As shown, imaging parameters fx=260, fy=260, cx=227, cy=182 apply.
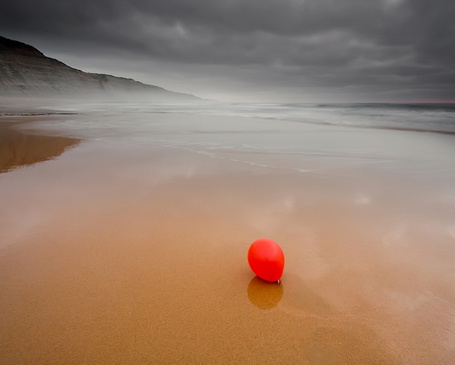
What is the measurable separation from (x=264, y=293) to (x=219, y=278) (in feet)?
1.49

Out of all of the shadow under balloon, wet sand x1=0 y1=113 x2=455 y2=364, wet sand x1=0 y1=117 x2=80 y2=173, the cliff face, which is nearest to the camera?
wet sand x1=0 y1=113 x2=455 y2=364

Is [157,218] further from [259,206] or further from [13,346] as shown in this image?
[13,346]

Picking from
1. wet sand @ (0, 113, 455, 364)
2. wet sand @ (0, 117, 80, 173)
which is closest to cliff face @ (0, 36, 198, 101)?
wet sand @ (0, 117, 80, 173)

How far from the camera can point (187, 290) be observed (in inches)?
93.4

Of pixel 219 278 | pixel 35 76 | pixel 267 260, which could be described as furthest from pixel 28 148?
pixel 35 76

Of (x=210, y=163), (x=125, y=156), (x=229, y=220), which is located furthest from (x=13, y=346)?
(x=125, y=156)

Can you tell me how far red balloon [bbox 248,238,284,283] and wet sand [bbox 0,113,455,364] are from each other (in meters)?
0.15

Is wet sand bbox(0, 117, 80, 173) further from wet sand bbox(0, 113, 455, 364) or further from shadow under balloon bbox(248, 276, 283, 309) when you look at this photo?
shadow under balloon bbox(248, 276, 283, 309)

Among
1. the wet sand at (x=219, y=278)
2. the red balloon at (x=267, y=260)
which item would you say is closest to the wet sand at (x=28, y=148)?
the wet sand at (x=219, y=278)

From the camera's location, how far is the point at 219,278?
253 centimetres

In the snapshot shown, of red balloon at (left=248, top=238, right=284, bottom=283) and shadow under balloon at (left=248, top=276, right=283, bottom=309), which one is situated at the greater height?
red balloon at (left=248, top=238, right=284, bottom=283)

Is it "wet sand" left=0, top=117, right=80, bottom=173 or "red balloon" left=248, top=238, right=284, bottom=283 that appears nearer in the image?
"red balloon" left=248, top=238, right=284, bottom=283

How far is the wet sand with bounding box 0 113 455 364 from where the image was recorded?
187 centimetres

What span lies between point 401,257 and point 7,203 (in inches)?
216
